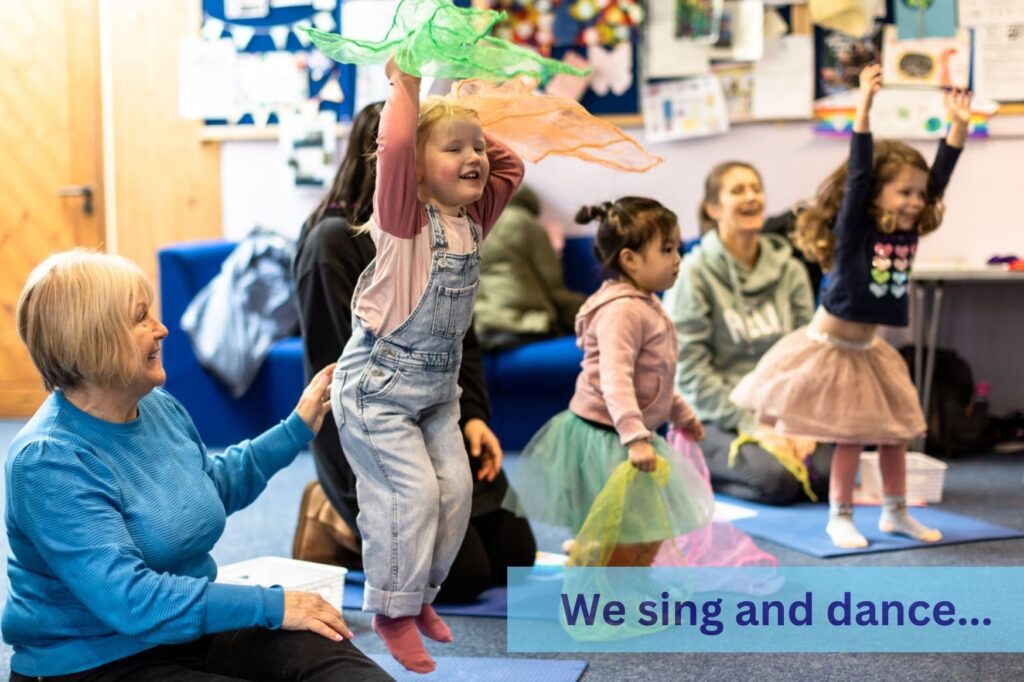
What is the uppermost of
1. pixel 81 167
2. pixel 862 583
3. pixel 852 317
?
pixel 81 167

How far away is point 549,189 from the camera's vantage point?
17.2 feet

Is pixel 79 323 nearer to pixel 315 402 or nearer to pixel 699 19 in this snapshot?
pixel 315 402

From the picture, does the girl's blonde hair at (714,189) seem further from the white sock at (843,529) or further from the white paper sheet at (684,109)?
the white sock at (843,529)

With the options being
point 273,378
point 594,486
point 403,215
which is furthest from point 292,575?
point 273,378

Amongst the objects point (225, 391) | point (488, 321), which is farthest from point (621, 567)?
point (225, 391)

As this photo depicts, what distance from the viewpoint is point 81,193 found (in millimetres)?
5531

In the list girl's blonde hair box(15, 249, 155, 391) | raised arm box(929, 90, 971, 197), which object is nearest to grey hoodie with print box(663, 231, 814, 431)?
raised arm box(929, 90, 971, 197)

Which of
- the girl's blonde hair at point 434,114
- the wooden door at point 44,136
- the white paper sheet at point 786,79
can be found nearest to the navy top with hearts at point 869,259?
the girl's blonde hair at point 434,114

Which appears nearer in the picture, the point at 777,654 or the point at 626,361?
the point at 777,654

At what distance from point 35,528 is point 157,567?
180 mm

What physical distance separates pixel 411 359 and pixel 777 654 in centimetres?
108

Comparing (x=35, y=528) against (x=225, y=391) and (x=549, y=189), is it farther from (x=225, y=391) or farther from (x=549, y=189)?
(x=549, y=189)

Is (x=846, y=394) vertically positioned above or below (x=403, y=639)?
above

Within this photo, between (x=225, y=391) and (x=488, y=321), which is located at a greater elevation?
(x=488, y=321)
